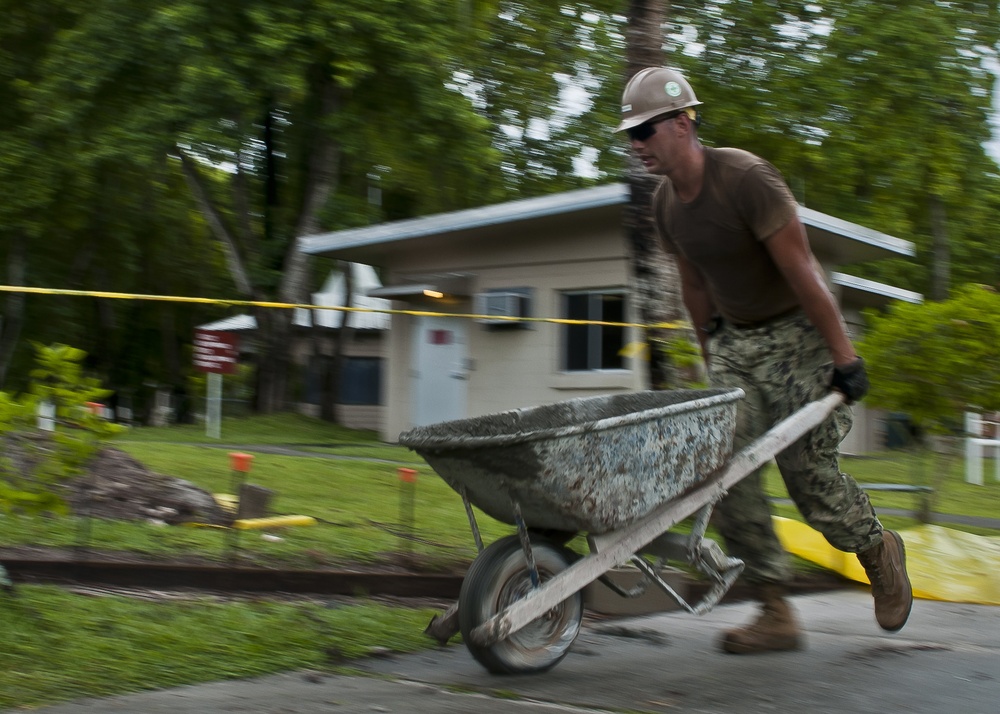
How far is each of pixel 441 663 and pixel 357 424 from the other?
29798 mm

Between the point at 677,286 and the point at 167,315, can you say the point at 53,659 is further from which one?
the point at 167,315

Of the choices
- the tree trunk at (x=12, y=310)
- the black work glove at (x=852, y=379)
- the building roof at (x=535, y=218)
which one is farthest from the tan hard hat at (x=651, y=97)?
the tree trunk at (x=12, y=310)

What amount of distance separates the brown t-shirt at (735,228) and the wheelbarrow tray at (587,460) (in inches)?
19.8

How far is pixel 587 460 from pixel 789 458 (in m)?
1.12

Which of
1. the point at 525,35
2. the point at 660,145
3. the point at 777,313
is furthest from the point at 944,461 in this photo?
the point at 525,35

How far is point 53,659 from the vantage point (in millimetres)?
3533

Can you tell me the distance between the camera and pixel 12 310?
97.4 ft

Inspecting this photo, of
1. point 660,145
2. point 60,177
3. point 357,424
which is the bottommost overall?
point 357,424

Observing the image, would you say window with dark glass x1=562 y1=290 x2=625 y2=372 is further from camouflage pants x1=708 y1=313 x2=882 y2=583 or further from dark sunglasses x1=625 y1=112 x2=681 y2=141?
dark sunglasses x1=625 y1=112 x2=681 y2=141

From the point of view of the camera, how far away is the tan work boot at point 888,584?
4.51 m

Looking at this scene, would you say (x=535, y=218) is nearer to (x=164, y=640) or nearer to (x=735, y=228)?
(x=735, y=228)

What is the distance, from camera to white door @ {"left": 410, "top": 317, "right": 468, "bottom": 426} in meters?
18.1

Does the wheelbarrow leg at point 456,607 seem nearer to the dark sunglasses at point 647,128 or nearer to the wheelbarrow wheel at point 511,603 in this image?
the wheelbarrow wheel at point 511,603

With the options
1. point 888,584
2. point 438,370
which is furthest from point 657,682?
point 438,370
